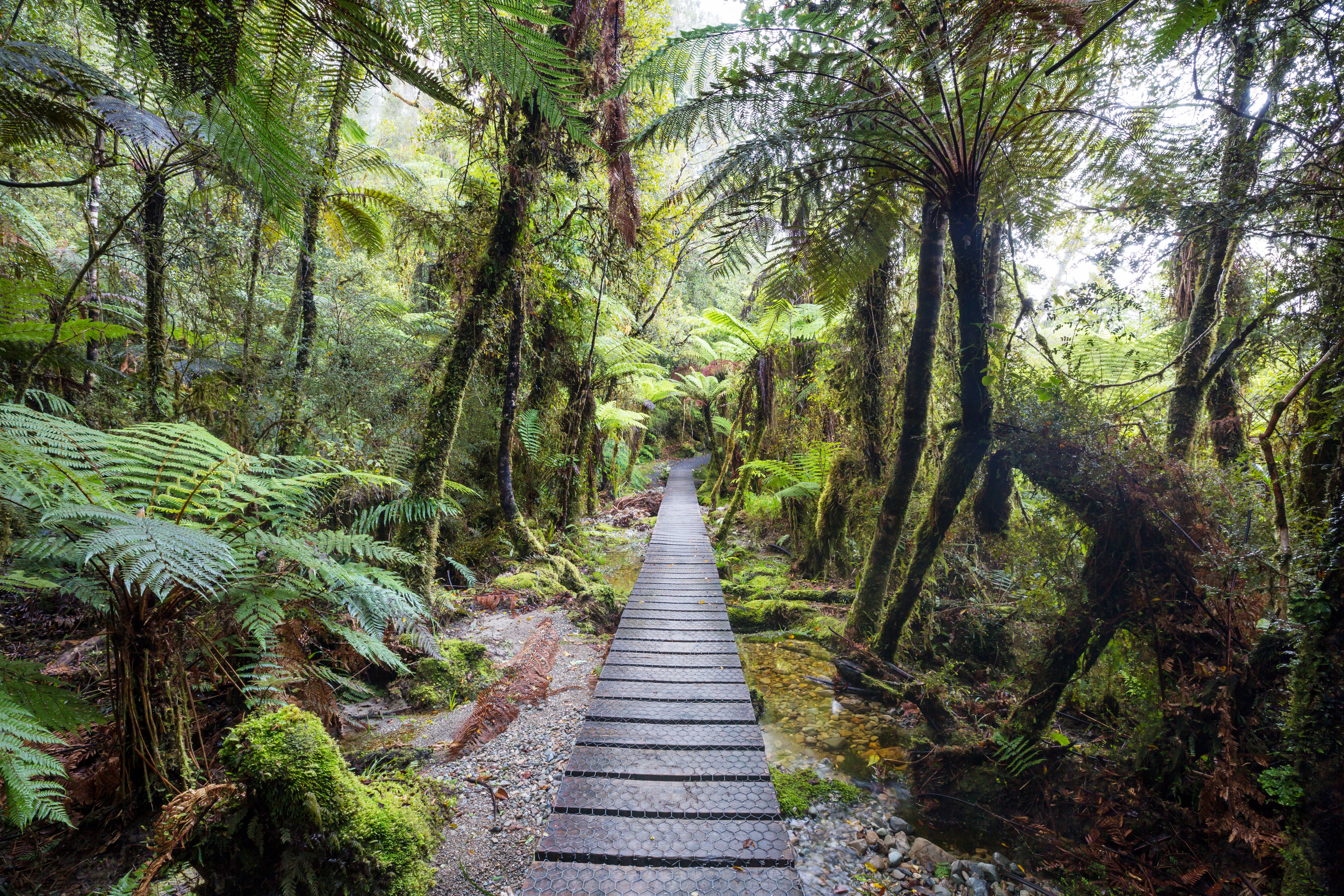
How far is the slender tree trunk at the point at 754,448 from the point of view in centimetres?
729

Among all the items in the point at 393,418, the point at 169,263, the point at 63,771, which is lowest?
the point at 63,771

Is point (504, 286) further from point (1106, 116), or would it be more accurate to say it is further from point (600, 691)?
point (1106, 116)

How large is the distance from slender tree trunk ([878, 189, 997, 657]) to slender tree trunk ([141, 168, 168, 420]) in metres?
4.83

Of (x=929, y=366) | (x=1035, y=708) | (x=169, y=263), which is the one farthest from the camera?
(x=169, y=263)

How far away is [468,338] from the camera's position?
410cm

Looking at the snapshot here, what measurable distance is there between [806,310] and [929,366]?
9.87 feet

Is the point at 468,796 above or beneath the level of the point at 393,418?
beneath

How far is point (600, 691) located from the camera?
3100 mm

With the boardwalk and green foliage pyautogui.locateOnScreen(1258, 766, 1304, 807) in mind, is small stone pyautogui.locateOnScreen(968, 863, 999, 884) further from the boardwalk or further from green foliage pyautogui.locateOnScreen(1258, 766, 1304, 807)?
green foliage pyautogui.locateOnScreen(1258, 766, 1304, 807)

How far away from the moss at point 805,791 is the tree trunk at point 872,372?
3078mm

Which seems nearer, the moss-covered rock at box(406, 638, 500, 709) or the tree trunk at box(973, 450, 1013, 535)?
the moss-covered rock at box(406, 638, 500, 709)

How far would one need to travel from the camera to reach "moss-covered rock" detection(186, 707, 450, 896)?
1.34 metres

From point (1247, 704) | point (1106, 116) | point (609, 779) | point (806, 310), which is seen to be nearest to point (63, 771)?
point (609, 779)

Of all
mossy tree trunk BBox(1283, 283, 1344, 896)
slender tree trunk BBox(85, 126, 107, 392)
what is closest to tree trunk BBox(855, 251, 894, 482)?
mossy tree trunk BBox(1283, 283, 1344, 896)
